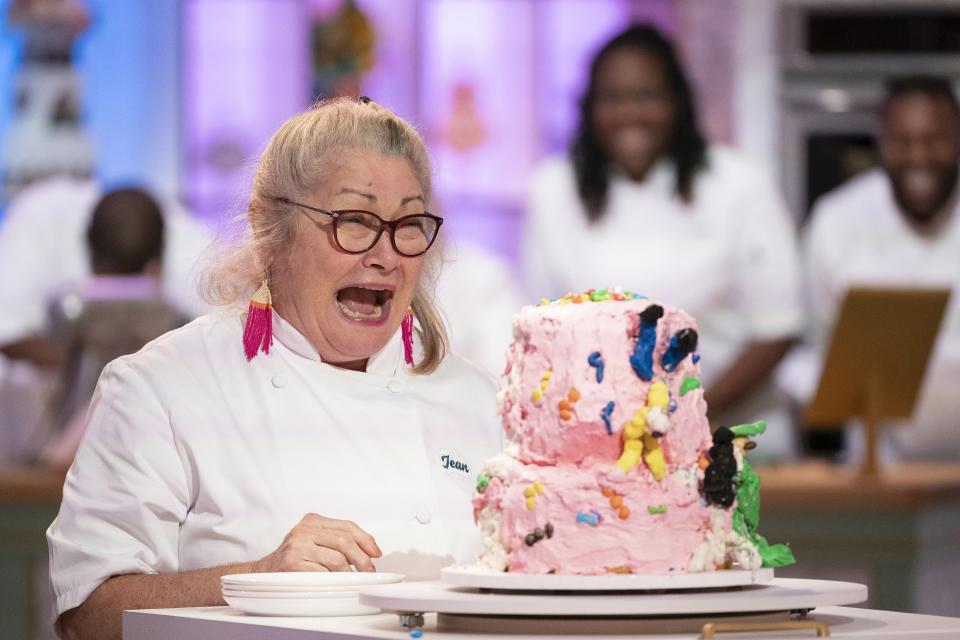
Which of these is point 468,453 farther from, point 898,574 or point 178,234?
point 178,234

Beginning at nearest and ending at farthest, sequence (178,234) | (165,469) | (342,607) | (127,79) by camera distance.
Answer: (342,607)
(165,469)
(178,234)
(127,79)

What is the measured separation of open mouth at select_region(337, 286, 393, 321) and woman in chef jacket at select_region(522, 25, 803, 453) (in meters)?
2.38

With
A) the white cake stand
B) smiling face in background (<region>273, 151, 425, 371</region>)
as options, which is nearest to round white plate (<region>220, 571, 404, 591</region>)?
the white cake stand

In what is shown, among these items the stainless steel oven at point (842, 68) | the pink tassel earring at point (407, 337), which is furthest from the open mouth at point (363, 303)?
the stainless steel oven at point (842, 68)

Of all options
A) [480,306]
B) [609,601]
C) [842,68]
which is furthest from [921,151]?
[609,601]

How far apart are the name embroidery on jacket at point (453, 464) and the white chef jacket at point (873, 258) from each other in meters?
2.96

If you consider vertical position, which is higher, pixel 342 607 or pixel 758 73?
pixel 758 73

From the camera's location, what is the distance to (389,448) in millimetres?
2271

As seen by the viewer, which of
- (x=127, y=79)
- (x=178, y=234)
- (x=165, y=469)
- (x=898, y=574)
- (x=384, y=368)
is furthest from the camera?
(x=127, y=79)

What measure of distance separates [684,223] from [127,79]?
7.94ft

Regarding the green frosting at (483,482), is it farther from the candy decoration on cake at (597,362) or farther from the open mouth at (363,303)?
the open mouth at (363,303)

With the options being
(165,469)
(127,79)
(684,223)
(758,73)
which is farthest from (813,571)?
(127,79)

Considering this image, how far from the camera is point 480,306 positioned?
482cm

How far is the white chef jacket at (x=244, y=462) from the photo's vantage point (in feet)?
6.86
